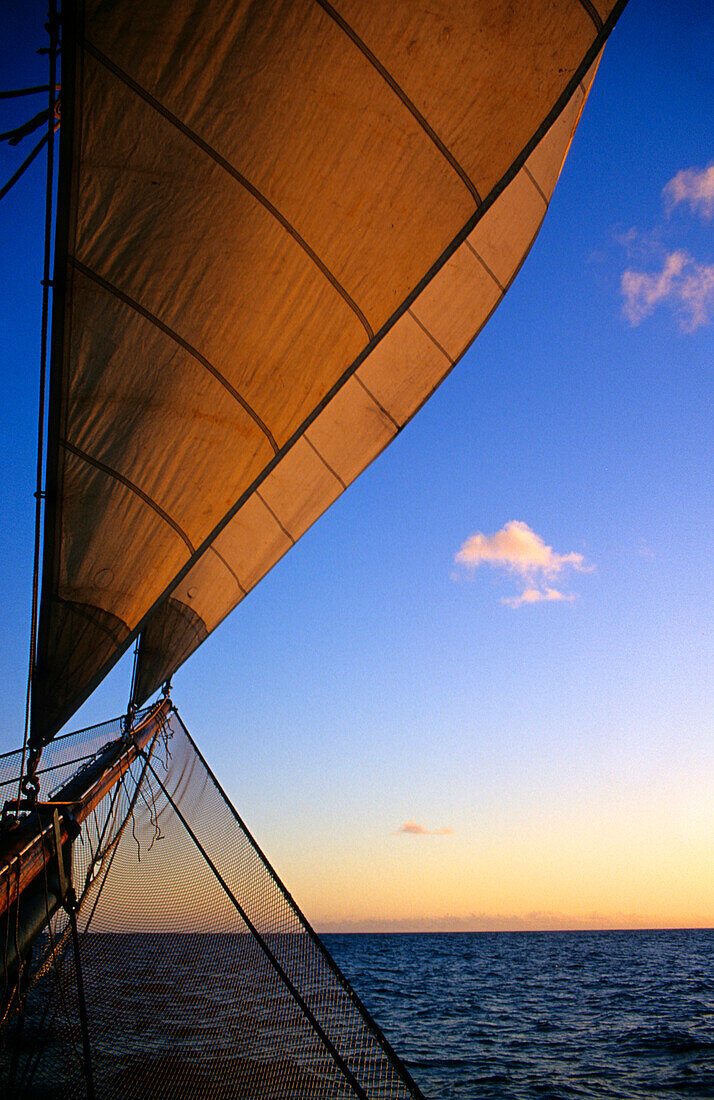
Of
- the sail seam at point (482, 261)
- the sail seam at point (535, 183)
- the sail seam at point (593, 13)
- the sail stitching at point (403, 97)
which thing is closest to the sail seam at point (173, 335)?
the sail stitching at point (403, 97)

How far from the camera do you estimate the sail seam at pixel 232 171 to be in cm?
344

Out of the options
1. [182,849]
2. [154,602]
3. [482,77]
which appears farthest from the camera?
[182,849]

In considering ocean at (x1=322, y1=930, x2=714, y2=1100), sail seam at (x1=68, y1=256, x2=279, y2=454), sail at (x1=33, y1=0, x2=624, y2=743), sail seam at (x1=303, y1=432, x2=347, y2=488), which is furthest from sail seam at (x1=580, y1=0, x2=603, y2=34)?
ocean at (x1=322, y1=930, x2=714, y2=1100)

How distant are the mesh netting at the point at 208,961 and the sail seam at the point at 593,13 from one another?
242 inches

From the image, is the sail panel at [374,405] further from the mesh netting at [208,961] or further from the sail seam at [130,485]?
the sail seam at [130,485]

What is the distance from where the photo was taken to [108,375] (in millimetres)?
4254

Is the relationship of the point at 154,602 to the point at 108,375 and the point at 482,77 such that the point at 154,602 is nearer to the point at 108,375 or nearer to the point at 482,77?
the point at 108,375

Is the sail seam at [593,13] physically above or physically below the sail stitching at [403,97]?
above

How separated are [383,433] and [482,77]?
14.0 feet

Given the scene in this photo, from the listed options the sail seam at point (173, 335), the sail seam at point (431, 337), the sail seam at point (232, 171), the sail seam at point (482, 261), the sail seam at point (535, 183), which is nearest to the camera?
the sail seam at point (232, 171)

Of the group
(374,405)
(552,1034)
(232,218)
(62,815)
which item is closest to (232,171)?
(232,218)

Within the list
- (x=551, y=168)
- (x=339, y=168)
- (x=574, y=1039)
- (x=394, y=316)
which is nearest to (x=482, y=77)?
(x=339, y=168)

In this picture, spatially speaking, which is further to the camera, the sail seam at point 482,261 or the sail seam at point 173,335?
the sail seam at point 482,261

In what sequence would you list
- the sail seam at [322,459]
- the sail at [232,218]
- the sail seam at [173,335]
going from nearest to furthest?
the sail at [232,218] < the sail seam at [173,335] < the sail seam at [322,459]
